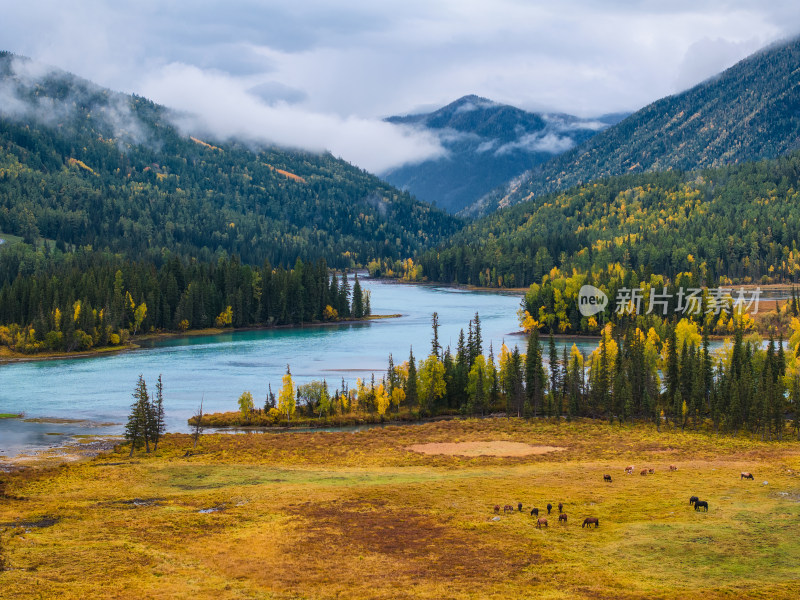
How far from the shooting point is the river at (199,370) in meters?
93.7

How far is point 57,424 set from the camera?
88.9m

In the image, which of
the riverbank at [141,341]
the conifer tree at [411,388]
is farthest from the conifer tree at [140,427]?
the riverbank at [141,341]

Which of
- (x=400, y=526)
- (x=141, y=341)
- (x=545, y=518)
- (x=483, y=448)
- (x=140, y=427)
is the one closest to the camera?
(x=400, y=526)

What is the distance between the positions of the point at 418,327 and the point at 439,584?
143m

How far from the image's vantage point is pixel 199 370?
12756 cm

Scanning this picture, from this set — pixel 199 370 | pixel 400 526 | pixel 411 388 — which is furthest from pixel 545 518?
pixel 199 370

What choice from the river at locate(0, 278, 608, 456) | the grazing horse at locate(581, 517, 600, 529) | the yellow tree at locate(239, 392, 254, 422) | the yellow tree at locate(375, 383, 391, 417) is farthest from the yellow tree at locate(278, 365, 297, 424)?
the grazing horse at locate(581, 517, 600, 529)

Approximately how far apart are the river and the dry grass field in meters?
21.2

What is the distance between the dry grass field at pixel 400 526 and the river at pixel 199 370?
21.2m

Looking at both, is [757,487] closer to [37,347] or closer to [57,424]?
[57,424]

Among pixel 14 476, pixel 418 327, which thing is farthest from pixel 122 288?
pixel 14 476

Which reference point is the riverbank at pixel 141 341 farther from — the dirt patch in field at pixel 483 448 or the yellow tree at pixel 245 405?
the dirt patch in field at pixel 483 448

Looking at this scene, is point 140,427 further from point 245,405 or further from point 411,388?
point 411,388

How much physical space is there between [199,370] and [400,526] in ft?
279
